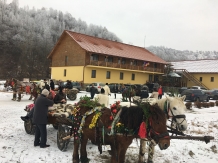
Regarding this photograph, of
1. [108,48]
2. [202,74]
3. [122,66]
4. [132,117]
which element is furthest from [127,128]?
[202,74]

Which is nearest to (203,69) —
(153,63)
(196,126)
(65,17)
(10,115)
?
(153,63)

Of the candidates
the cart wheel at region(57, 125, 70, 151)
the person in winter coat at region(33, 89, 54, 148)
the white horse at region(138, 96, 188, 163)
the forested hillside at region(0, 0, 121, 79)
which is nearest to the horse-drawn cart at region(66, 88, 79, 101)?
the person in winter coat at region(33, 89, 54, 148)

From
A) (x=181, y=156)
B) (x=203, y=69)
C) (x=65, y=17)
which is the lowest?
(x=181, y=156)

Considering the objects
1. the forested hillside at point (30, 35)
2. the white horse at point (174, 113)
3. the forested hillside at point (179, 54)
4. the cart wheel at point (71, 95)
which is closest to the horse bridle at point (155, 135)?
the white horse at point (174, 113)

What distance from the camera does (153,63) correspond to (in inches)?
1934

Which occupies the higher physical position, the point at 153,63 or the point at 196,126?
the point at 153,63

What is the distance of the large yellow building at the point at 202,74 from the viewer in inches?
1826

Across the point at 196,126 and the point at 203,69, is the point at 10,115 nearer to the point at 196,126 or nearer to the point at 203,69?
the point at 196,126

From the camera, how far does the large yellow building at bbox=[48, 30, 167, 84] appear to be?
38188 millimetres

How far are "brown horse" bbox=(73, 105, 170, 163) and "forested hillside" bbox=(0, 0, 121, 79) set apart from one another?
58.0 metres

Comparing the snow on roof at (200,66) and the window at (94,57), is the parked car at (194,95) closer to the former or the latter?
the window at (94,57)

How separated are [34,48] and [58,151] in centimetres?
6672

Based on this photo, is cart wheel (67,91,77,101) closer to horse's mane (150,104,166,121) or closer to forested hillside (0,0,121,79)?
horse's mane (150,104,166,121)

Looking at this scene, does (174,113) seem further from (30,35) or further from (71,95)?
(30,35)
